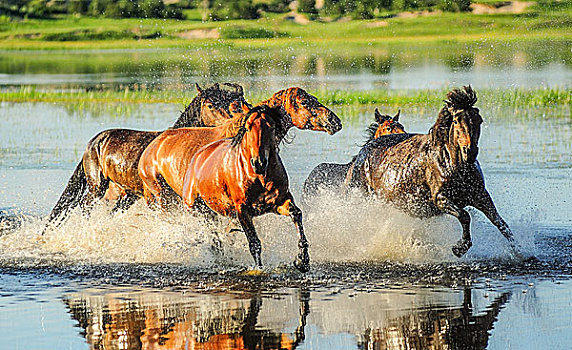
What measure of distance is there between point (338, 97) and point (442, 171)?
1595 centimetres

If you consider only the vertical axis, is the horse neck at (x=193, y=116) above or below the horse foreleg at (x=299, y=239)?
above

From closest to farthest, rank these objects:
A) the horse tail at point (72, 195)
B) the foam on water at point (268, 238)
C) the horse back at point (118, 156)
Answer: the foam on water at point (268, 238) → the horse back at point (118, 156) → the horse tail at point (72, 195)

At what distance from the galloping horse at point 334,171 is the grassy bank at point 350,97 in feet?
40.1

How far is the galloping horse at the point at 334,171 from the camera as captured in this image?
12.1m

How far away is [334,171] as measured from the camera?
1223 cm

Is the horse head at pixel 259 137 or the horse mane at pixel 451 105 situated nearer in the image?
the horse head at pixel 259 137

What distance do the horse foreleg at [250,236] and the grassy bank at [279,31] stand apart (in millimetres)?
37359

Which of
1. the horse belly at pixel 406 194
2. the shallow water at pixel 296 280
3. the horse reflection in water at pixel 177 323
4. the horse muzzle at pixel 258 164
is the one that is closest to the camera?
the horse reflection in water at pixel 177 323

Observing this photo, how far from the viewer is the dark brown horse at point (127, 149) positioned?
1180cm

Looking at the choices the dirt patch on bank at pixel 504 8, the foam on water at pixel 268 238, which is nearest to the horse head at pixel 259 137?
the foam on water at pixel 268 238

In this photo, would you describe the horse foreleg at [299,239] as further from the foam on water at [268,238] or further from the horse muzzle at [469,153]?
the horse muzzle at [469,153]

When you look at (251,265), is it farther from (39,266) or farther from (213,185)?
(39,266)

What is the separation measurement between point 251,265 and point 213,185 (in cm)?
77

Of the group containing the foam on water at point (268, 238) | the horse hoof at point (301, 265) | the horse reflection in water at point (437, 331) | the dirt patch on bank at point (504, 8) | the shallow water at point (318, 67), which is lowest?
the shallow water at point (318, 67)
